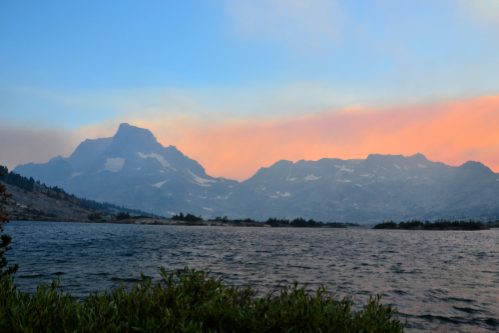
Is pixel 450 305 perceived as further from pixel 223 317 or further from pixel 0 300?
pixel 0 300

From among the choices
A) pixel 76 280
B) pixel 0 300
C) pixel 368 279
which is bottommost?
pixel 76 280

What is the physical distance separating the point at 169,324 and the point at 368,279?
2751cm

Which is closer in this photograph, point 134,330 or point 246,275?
point 134,330

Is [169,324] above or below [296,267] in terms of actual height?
above

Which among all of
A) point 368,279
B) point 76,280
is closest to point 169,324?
point 76,280

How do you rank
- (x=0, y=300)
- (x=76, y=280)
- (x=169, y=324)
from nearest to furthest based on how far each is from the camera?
(x=169, y=324) → (x=0, y=300) → (x=76, y=280)

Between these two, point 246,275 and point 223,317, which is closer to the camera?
point 223,317

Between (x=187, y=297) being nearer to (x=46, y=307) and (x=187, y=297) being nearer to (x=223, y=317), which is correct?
(x=223, y=317)

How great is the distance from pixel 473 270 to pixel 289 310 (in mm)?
42075

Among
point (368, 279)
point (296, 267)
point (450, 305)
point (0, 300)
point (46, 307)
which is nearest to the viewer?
point (46, 307)

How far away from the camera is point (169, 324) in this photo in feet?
32.0

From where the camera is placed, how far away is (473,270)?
41.2m

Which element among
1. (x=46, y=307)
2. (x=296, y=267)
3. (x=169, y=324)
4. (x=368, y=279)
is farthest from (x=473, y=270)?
(x=46, y=307)

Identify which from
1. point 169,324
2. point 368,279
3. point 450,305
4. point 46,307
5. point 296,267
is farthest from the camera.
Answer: point 296,267
